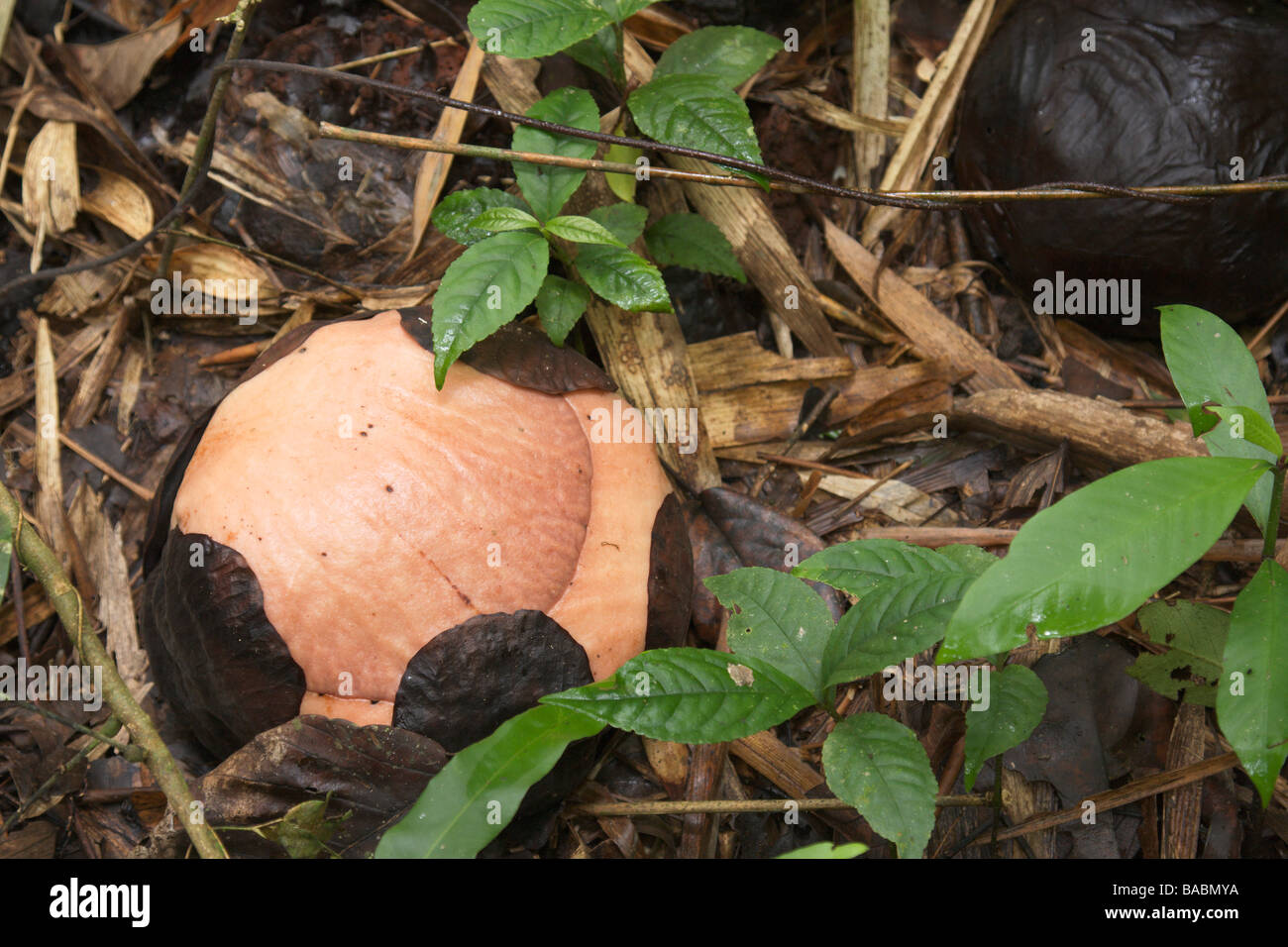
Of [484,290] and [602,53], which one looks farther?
[602,53]

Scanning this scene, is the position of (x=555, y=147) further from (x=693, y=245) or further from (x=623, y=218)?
(x=693, y=245)

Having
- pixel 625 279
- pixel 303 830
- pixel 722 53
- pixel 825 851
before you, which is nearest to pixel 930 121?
pixel 722 53

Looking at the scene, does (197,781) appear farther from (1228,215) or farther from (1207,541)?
(1228,215)

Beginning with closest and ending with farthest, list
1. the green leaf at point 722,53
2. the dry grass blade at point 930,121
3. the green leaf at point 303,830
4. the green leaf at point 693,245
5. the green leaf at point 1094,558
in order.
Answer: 1. the green leaf at point 1094,558
2. the green leaf at point 303,830
3. the green leaf at point 722,53
4. the green leaf at point 693,245
5. the dry grass blade at point 930,121

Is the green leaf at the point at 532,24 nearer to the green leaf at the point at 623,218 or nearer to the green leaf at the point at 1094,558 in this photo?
the green leaf at the point at 623,218

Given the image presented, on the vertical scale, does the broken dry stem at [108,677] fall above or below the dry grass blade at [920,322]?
below

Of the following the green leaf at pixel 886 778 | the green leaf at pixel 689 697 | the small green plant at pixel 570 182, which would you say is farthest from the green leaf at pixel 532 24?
the green leaf at pixel 886 778
